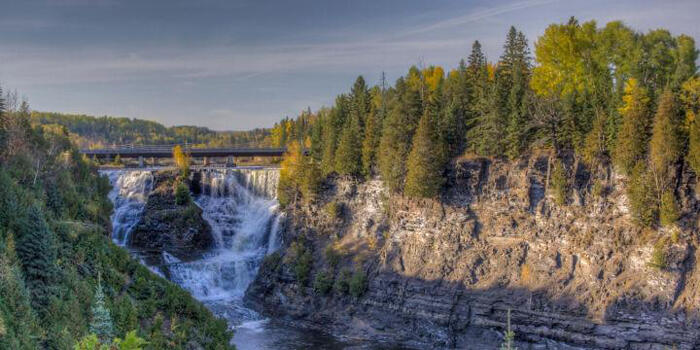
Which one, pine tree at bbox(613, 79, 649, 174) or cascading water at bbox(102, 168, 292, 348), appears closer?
pine tree at bbox(613, 79, 649, 174)

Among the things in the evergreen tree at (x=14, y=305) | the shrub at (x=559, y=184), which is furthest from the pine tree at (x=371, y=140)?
the evergreen tree at (x=14, y=305)

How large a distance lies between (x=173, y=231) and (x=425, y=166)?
1330 inches

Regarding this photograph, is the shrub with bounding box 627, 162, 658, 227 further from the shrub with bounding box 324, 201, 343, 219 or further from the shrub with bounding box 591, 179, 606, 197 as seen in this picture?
the shrub with bounding box 324, 201, 343, 219

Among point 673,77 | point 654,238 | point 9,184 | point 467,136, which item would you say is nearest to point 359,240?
point 467,136

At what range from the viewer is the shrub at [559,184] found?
55.4 m

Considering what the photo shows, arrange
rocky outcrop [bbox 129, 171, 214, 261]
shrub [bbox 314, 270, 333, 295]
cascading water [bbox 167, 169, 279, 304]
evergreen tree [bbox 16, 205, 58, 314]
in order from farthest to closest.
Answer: rocky outcrop [bbox 129, 171, 214, 261] → cascading water [bbox 167, 169, 279, 304] → shrub [bbox 314, 270, 333, 295] → evergreen tree [bbox 16, 205, 58, 314]

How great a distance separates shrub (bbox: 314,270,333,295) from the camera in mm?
61719

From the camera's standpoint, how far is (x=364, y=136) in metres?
71.4

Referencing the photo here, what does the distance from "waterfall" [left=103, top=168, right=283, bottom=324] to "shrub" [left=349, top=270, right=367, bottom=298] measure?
10.4 meters

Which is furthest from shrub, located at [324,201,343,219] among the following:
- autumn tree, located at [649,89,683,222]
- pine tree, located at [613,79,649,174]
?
autumn tree, located at [649,89,683,222]

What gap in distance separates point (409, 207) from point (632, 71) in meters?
25.3

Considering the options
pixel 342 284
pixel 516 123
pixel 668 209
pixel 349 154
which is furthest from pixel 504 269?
pixel 349 154

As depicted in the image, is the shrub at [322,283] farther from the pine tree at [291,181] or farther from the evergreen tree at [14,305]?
the evergreen tree at [14,305]

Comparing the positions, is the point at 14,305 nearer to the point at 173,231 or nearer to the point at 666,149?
the point at 666,149
